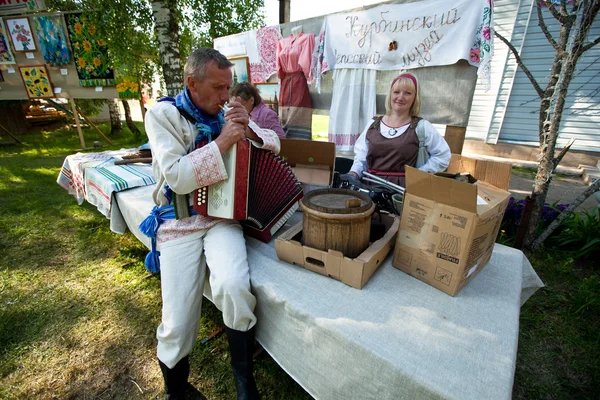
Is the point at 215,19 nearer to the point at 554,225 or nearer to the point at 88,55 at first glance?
the point at 88,55

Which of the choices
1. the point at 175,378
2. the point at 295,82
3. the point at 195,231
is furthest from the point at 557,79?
the point at 175,378

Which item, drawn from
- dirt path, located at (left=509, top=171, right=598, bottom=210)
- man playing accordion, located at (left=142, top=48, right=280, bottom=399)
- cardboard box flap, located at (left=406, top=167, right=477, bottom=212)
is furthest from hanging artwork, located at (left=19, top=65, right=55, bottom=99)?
dirt path, located at (left=509, top=171, right=598, bottom=210)

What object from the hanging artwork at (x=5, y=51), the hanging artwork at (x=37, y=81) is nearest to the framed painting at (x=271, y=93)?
the hanging artwork at (x=37, y=81)

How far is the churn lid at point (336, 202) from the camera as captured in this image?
1.45m

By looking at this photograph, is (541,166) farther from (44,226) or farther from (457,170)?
(44,226)

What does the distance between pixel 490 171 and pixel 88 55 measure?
8.79 m

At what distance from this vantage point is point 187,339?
5.36 ft

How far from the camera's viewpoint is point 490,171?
171cm

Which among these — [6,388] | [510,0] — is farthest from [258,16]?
[6,388]

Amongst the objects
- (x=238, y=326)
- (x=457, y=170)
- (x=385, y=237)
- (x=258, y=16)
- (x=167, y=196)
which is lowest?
(x=238, y=326)

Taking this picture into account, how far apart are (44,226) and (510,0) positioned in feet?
32.8

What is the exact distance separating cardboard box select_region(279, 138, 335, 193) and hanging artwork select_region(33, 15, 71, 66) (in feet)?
24.1

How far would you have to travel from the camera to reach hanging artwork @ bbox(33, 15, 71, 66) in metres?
6.55

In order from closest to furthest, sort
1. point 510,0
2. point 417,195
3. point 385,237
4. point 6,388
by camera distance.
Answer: point 417,195 → point 385,237 → point 6,388 → point 510,0
